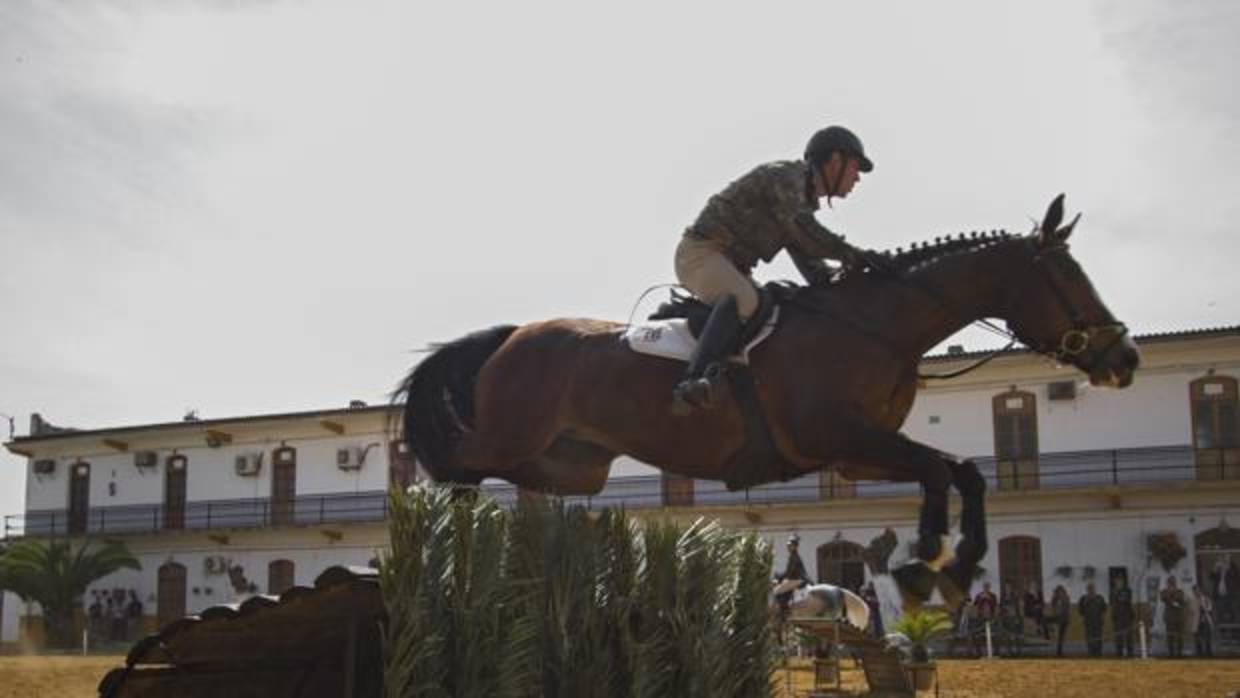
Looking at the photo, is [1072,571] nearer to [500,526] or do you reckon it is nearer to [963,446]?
[963,446]

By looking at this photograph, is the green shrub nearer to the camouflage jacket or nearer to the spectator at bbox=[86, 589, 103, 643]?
the camouflage jacket

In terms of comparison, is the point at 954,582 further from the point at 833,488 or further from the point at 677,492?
the point at 677,492

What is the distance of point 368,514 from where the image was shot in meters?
44.2

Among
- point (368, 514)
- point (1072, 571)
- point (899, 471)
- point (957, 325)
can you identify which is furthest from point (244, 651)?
point (368, 514)

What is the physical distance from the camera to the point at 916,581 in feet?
20.4

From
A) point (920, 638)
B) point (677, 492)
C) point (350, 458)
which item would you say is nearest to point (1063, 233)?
point (920, 638)

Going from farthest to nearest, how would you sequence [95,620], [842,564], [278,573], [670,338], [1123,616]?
[278,573], [95,620], [842,564], [1123,616], [670,338]

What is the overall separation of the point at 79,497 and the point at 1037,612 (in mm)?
34112

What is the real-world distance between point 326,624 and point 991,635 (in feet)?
81.9

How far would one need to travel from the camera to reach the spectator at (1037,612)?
31.8 m

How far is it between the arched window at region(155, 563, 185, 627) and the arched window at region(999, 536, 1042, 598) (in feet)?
86.9

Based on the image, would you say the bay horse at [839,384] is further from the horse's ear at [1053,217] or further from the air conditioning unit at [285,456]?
the air conditioning unit at [285,456]

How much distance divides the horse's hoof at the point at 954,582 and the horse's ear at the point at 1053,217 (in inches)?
71.3

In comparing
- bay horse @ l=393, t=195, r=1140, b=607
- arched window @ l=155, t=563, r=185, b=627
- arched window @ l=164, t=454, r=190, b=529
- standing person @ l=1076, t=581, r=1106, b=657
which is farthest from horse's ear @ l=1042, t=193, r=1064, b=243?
arched window @ l=164, t=454, r=190, b=529
